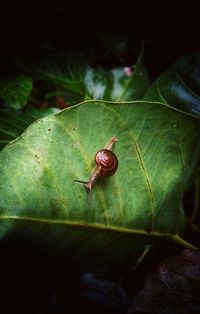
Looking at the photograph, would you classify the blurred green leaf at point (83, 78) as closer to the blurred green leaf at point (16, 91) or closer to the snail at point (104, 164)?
the blurred green leaf at point (16, 91)

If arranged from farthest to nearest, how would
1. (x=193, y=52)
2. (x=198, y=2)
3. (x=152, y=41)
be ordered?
(x=152, y=41)
(x=198, y=2)
(x=193, y=52)

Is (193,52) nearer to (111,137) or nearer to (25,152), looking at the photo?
(111,137)

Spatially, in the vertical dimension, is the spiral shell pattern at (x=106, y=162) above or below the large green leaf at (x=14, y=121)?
below

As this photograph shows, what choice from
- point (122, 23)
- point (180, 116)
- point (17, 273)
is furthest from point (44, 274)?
point (122, 23)

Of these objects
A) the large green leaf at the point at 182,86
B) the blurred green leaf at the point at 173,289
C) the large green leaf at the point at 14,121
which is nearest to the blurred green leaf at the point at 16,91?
the large green leaf at the point at 14,121

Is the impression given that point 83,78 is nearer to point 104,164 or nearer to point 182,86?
point 182,86
